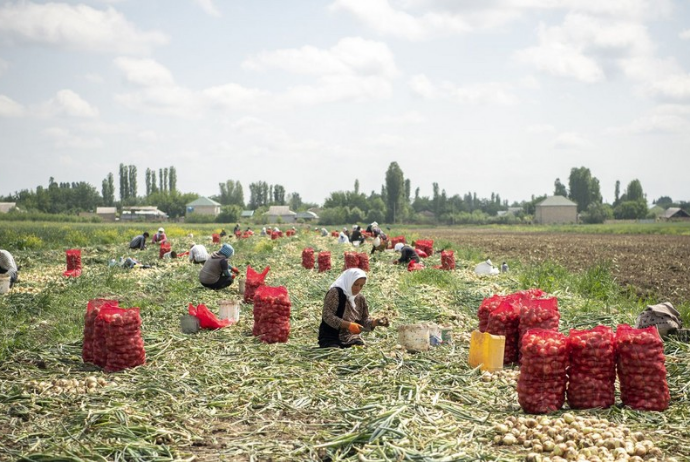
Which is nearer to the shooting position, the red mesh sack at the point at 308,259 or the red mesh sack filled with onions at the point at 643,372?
the red mesh sack filled with onions at the point at 643,372

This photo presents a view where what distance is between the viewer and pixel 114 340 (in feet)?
25.4

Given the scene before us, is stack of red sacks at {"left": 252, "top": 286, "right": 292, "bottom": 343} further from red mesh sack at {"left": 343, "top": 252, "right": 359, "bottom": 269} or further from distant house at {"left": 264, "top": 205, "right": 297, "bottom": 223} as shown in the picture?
distant house at {"left": 264, "top": 205, "right": 297, "bottom": 223}

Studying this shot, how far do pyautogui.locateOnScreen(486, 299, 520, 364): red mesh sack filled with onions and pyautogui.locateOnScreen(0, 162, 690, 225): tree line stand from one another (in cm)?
8524

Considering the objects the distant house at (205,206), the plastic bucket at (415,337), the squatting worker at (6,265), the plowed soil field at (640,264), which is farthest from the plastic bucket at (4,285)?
the distant house at (205,206)

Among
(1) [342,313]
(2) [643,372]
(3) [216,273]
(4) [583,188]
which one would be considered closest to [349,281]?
(1) [342,313]

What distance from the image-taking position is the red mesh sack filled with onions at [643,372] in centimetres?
621

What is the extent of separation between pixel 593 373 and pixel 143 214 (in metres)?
112

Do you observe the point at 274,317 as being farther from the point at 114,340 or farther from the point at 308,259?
the point at 308,259

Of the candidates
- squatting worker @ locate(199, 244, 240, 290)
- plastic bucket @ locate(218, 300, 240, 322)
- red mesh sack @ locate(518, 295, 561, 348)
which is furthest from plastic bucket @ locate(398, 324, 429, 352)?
squatting worker @ locate(199, 244, 240, 290)

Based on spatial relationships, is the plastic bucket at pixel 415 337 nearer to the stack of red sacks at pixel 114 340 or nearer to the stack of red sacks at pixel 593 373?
the stack of red sacks at pixel 593 373

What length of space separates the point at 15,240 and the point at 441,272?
75.4 ft

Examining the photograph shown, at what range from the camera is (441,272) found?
1709cm

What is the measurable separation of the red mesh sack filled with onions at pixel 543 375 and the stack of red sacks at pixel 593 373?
118mm

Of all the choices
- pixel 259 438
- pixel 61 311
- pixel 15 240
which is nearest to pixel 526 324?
pixel 259 438
